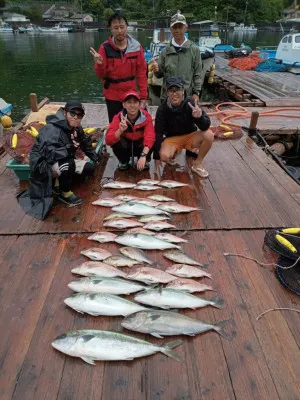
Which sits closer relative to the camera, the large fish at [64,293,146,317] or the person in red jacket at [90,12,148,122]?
the large fish at [64,293,146,317]

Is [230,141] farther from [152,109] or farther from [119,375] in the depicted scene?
[119,375]

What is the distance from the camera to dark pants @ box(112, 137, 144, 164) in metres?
4.71

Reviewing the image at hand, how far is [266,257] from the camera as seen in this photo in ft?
10.2

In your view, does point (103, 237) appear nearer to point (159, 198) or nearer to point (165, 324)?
point (159, 198)

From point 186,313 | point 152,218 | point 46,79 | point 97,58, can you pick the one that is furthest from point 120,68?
point 46,79

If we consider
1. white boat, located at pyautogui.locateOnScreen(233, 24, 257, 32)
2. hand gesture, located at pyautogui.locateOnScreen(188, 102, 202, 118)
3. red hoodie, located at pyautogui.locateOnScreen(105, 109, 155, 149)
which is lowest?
red hoodie, located at pyautogui.locateOnScreen(105, 109, 155, 149)

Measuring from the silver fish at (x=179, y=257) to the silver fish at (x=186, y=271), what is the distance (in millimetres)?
83

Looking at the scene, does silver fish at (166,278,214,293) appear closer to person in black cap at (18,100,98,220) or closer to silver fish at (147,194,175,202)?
silver fish at (147,194,175,202)

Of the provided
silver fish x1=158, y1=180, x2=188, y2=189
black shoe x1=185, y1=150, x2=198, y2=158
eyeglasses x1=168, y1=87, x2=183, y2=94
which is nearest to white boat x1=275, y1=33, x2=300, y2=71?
black shoe x1=185, y1=150, x2=198, y2=158

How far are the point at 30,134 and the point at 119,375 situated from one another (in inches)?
153

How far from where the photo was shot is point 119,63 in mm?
4809

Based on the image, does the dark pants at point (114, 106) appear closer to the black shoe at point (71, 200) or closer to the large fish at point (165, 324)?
the black shoe at point (71, 200)

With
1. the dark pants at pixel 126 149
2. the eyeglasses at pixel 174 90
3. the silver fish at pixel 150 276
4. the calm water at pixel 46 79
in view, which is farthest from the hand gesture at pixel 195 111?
the calm water at pixel 46 79

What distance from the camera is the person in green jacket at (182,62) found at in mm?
5336
